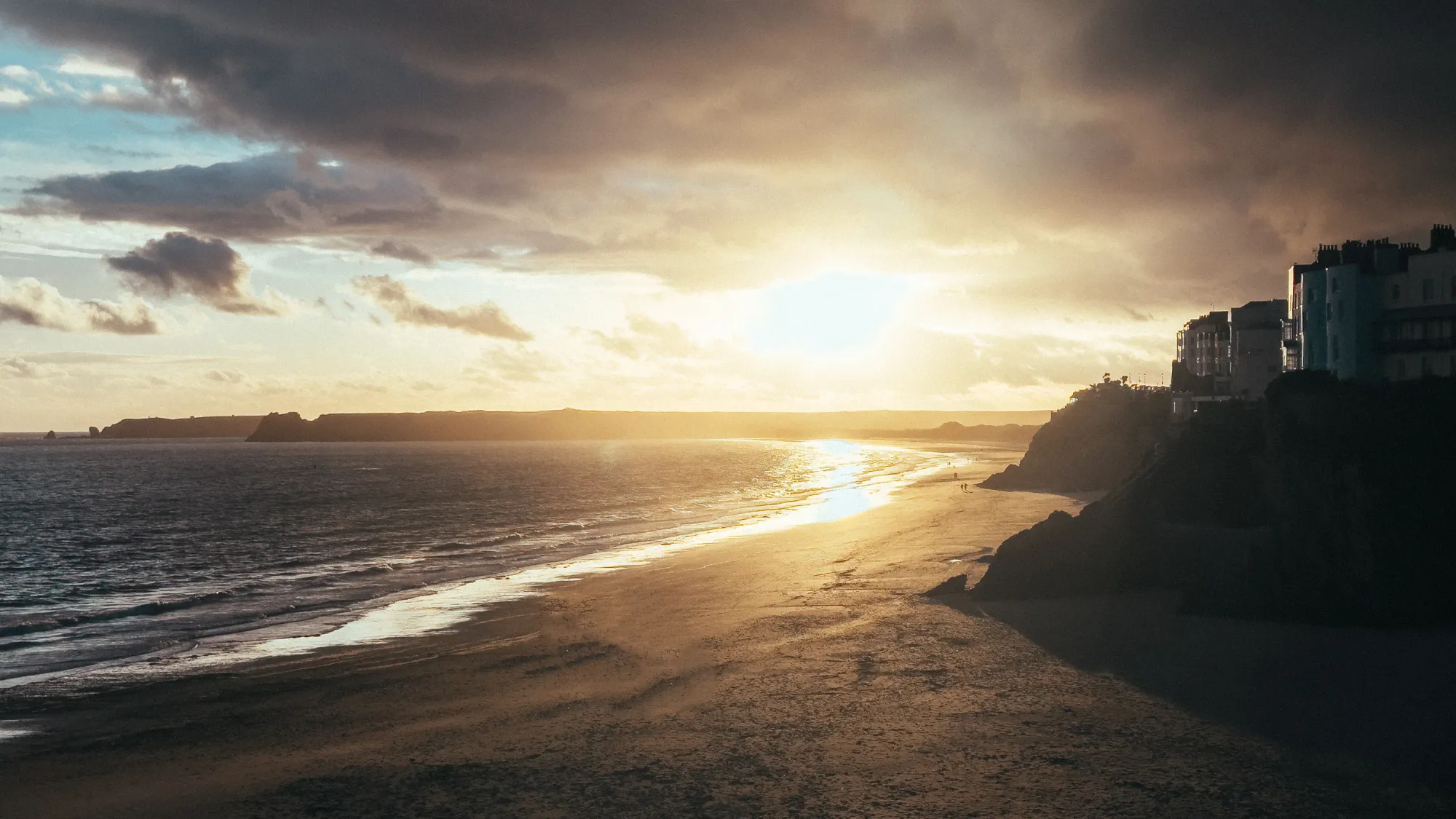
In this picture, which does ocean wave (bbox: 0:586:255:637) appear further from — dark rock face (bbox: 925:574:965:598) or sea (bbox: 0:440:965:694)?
dark rock face (bbox: 925:574:965:598)

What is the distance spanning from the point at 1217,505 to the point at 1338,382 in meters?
4.81

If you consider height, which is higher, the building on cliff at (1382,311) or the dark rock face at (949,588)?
the building on cliff at (1382,311)

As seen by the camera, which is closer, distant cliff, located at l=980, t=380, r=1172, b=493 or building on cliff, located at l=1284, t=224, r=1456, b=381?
building on cliff, located at l=1284, t=224, r=1456, b=381

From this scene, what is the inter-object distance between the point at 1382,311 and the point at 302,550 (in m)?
58.6

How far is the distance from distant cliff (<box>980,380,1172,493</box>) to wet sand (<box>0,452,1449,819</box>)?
51283 millimetres

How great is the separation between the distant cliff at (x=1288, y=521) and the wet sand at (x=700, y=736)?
3.55m

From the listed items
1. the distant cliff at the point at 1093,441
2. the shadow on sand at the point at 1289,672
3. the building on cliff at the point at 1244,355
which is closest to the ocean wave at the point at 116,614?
the shadow on sand at the point at 1289,672

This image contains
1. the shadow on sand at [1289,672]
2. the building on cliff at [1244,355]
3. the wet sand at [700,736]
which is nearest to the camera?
the wet sand at [700,736]

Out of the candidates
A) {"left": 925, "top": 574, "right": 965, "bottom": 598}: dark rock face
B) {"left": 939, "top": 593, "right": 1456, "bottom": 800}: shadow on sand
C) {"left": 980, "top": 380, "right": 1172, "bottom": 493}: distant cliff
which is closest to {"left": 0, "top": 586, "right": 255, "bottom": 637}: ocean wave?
{"left": 925, "top": 574, "right": 965, "bottom": 598}: dark rock face

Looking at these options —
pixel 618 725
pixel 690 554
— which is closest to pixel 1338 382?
pixel 618 725

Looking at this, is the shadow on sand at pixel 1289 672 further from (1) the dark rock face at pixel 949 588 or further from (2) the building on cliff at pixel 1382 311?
(2) the building on cliff at pixel 1382 311

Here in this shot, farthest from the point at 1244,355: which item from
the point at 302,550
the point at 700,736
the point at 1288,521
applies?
the point at 700,736

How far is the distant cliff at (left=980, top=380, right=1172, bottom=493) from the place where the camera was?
72.1 metres

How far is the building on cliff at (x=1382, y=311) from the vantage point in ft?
149
